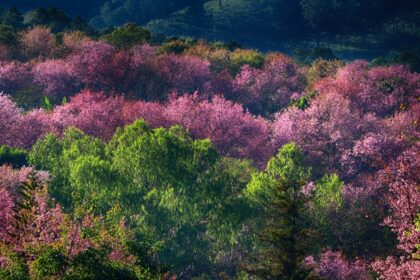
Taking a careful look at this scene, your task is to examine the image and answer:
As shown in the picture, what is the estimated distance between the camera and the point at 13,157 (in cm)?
5153

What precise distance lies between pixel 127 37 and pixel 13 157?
45550 mm

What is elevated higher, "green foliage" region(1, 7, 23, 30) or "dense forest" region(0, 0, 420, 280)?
"dense forest" region(0, 0, 420, 280)

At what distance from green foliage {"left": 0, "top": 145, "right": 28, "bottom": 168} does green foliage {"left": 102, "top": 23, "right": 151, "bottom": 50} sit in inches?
1705

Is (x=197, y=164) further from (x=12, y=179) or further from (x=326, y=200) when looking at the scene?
(x=12, y=179)

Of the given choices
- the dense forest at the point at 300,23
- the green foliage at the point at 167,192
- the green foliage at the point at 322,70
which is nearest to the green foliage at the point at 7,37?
the green foliage at the point at 322,70

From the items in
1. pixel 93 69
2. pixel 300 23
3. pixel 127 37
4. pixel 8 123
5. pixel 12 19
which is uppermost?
pixel 8 123

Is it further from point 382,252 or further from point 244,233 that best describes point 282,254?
point 382,252

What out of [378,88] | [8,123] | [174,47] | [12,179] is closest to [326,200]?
[12,179]

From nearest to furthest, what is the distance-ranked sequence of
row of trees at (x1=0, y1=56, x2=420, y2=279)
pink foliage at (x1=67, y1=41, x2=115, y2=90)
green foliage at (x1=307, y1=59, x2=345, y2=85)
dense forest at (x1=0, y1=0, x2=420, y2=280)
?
dense forest at (x1=0, y1=0, x2=420, y2=280) < row of trees at (x1=0, y1=56, x2=420, y2=279) < pink foliage at (x1=67, y1=41, x2=115, y2=90) < green foliage at (x1=307, y1=59, x2=345, y2=85)

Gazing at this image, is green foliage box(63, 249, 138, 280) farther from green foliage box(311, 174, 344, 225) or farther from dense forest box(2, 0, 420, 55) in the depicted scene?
dense forest box(2, 0, 420, 55)

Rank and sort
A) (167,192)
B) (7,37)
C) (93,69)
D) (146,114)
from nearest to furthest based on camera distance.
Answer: (167,192), (146,114), (93,69), (7,37)

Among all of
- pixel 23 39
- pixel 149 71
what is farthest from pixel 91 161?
pixel 23 39

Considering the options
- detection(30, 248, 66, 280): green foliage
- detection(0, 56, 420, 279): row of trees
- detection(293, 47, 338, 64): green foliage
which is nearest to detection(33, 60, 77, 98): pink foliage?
detection(0, 56, 420, 279): row of trees

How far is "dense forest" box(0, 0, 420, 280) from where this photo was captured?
27.6 metres
